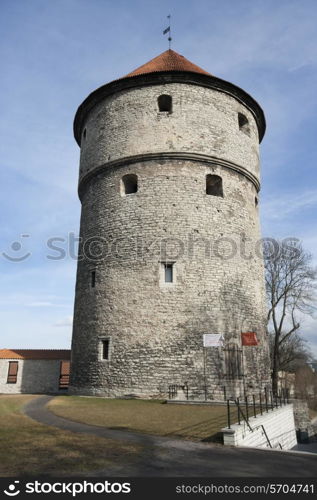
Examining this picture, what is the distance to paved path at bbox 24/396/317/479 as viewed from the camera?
4.50 meters

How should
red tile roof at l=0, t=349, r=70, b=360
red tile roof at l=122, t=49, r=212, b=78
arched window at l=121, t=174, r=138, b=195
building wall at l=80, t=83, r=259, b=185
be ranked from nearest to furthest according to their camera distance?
1. building wall at l=80, t=83, r=259, b=185
2. arched window at l=121, t=174, r=138, b=195
3. red tile roof at l=122, t=49, r=212, b=78
4. red tile roof at l=0, t=349, r=70, b=360

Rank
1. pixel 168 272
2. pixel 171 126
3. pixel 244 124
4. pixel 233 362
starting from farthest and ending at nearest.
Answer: pixel 244 124
pixel 171 126
pixel 168 272
pixel 233 362

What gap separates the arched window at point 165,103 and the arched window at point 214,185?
2.80m

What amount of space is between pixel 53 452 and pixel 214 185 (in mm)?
11315

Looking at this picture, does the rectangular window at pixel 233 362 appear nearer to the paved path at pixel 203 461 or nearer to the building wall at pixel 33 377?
the paved path at pixel 203 461

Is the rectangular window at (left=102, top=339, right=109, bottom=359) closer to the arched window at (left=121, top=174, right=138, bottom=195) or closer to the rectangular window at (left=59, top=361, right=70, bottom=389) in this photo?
the arched window at (left=121, top=174, right=138, bottom=195)

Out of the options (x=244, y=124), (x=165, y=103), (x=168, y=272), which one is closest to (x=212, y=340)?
(x=168, y=272)

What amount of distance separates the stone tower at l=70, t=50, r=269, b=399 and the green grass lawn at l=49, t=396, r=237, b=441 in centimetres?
164

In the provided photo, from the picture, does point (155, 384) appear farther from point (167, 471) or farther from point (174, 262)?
point (167, 471)

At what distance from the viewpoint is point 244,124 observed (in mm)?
16234

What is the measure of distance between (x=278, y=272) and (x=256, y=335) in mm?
8620

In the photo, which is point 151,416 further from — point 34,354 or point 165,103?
point 34,354

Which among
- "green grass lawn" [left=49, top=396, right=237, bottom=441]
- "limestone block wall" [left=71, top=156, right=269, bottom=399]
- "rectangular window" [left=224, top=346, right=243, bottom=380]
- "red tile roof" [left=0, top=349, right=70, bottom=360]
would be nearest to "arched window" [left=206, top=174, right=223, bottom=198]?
"limestone block wall" [left=71, top=156, right=269, bottom=399]

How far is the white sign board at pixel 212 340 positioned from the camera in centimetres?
1237
